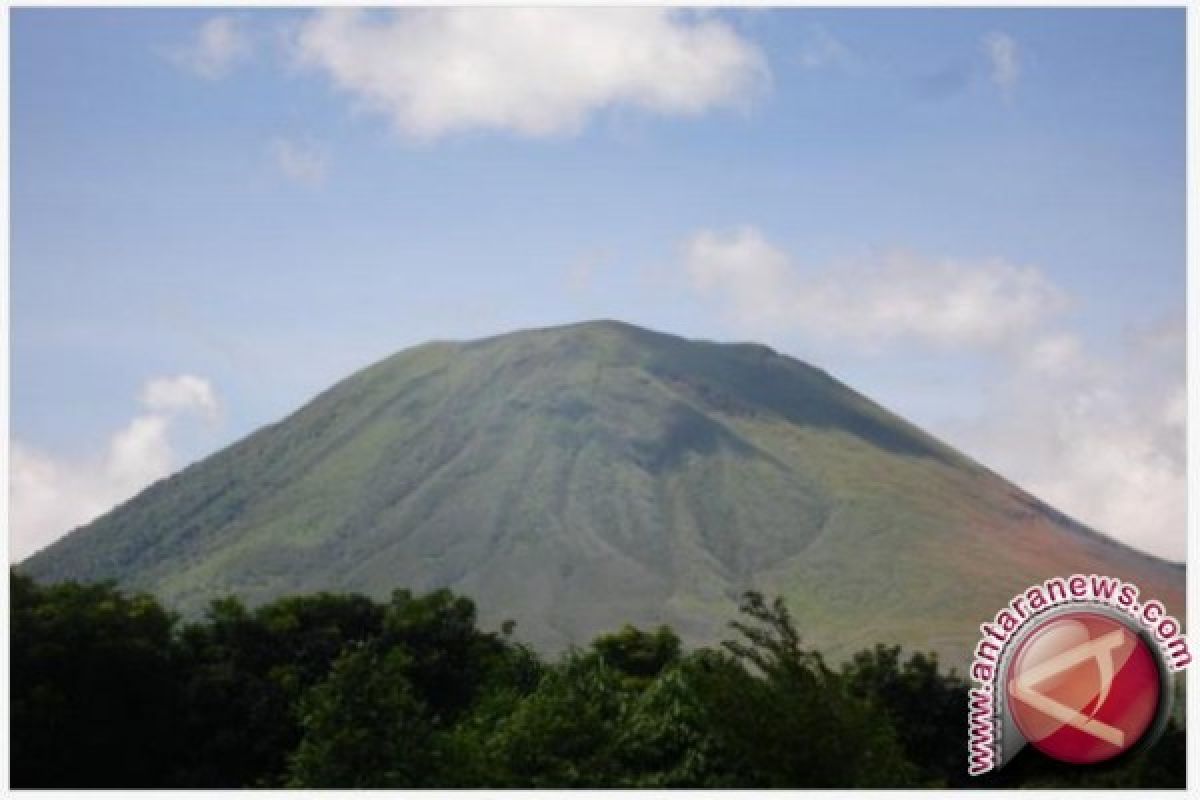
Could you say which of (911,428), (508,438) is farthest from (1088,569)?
(508,438)

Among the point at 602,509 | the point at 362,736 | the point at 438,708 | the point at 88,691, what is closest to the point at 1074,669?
the point at 362,736

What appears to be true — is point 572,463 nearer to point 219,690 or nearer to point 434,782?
point 219,690

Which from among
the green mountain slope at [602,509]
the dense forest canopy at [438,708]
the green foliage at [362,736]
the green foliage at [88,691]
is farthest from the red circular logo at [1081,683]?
the green mountain slope at [602,509]

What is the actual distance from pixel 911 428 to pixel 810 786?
458 ft

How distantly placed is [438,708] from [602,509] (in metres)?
102

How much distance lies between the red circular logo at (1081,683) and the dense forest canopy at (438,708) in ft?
2.26

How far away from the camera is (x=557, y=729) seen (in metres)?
24.2

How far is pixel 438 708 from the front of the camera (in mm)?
36000

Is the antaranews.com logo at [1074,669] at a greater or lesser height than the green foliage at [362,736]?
greater

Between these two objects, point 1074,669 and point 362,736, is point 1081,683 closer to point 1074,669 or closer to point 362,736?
point 1074,669

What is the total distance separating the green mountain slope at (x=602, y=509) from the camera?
124 metres

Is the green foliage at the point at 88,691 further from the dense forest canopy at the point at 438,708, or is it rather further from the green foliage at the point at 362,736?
the green foliage at the point at 362,736

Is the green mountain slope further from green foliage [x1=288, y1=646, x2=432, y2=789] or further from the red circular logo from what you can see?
the red circular logo

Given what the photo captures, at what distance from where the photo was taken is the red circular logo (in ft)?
71.7
